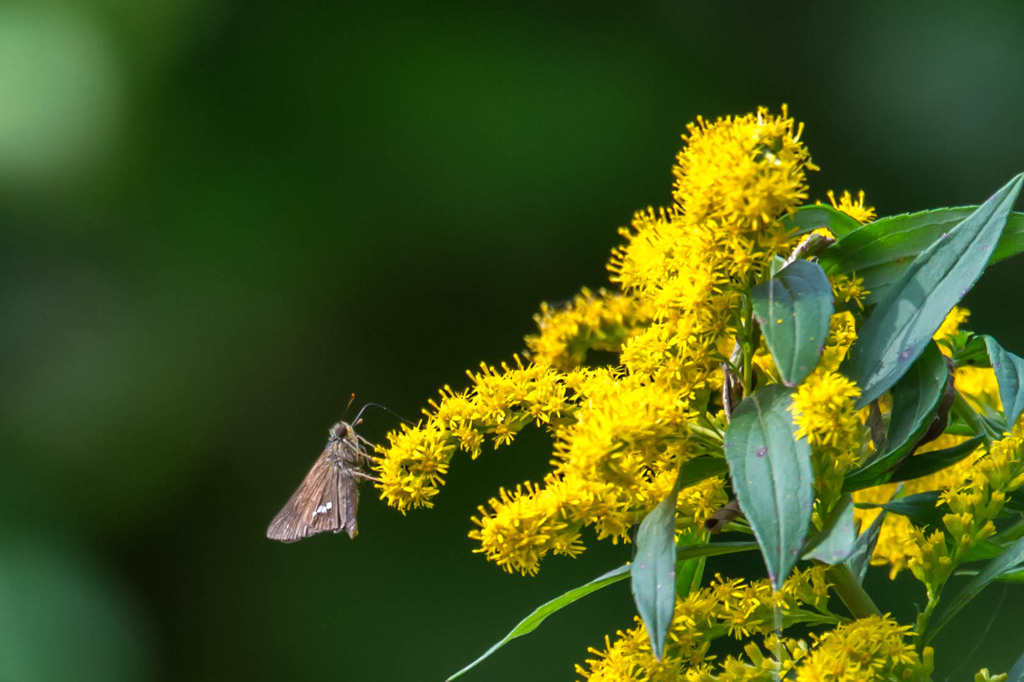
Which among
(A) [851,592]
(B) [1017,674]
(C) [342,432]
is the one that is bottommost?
(B) [1017,674]

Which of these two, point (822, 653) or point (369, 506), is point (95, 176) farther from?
point (822, 653)

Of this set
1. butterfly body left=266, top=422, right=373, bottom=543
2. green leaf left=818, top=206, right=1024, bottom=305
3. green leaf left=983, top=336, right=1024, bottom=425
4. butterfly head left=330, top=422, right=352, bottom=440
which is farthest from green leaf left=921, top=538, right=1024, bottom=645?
butterfly head left=330, top=422, right=352, bottom=440

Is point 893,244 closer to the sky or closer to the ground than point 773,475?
closer to the sky

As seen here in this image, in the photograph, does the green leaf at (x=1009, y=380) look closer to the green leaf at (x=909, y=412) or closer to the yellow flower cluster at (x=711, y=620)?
the green leaf at (x=909, y=412)

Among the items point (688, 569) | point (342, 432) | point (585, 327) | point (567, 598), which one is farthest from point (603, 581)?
point (342, 432)

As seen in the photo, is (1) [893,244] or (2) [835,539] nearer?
(2) [835,539]

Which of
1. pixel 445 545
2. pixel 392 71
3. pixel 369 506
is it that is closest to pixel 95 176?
pixel 392 71

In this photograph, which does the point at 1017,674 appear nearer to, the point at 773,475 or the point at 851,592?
the point at 851,592
